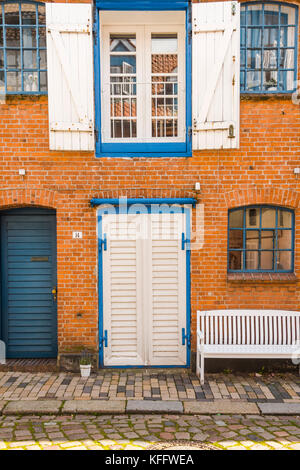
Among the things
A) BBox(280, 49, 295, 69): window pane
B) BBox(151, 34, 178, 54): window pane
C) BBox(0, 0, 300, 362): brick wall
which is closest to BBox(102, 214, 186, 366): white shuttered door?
BBox(0, 0, 300, 362): brick wall

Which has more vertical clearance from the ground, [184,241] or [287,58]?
[287,58]

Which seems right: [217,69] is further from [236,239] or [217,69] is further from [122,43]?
[236,239]

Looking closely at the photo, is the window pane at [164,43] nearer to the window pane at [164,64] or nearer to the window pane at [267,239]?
the window pane at [164,64]

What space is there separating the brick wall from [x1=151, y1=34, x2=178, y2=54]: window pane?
154cm

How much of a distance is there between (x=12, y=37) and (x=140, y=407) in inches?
246

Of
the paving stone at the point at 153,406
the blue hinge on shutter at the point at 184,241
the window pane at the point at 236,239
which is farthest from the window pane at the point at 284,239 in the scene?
the paving stone at the point at 153,406

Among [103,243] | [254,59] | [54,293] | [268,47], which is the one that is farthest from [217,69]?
[54,293]

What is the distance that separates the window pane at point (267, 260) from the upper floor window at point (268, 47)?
A: 2.75 m

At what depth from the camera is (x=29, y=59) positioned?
21.8 feet

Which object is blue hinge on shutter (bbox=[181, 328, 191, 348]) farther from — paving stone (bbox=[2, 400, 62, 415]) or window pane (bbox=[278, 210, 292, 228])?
window pane (bbox=[278, 210, 292, 228])

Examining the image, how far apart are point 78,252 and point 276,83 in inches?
175

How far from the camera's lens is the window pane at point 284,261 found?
680 centimetres

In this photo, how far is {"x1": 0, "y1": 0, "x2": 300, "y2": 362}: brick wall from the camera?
21.4 feet

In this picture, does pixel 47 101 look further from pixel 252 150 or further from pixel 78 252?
pixel 252 150
